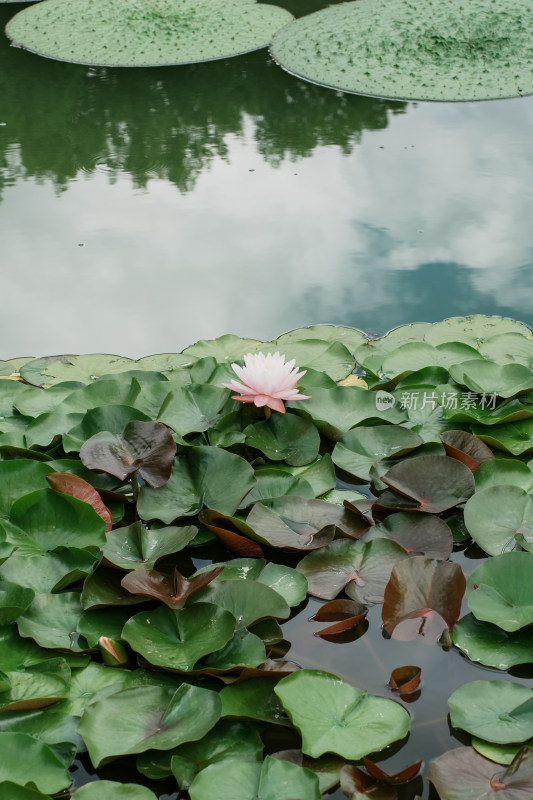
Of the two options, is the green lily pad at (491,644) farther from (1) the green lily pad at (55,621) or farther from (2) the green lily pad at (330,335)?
(2) the green lily pad at (330,335)

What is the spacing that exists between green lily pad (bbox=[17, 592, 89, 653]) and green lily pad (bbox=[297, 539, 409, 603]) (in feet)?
1.10

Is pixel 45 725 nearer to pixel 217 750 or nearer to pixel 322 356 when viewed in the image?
pixel 217 750

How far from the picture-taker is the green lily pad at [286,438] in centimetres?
145

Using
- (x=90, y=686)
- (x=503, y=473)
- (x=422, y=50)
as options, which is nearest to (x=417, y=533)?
(x=503, y=473)

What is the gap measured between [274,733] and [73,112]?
3300 millimetres

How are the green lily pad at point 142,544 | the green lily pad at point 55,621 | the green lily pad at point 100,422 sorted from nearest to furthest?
the green lily pad at point 55,621
the green lily pad at point 142,544
the green lily pad at point 100,422

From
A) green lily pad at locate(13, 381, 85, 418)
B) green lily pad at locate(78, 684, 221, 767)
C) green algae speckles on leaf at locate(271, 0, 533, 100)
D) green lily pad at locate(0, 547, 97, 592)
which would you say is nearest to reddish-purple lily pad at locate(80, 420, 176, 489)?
green lily pad at locate(0, 547, 97, 592)

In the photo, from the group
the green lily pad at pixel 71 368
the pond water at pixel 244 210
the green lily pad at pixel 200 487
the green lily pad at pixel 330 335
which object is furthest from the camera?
the pond water at pixel 244 210

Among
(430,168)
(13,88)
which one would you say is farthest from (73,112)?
(430,168)

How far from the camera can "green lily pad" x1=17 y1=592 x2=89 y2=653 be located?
1.09m

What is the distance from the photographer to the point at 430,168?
300 centimetres

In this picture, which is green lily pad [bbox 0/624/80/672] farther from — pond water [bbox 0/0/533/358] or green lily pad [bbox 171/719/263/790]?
pond water [bbox 0/0/533/358]

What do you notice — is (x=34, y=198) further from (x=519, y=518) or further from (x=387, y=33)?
(x=519, y=518)

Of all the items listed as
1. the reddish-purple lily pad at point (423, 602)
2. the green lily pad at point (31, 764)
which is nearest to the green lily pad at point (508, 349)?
the reddish-purple lily pad at point (423, 602)
